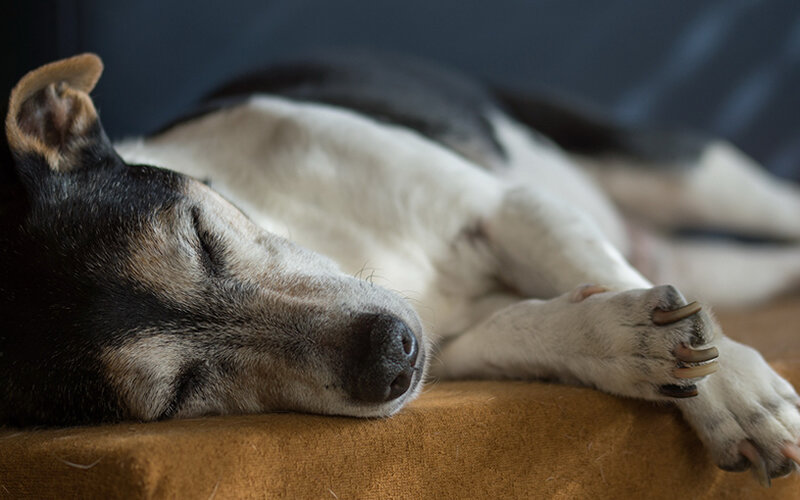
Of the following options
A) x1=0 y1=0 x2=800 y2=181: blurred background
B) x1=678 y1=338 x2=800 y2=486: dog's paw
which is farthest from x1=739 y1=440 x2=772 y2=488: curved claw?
x1=0 y1=0 x2=800 y2=181: blurred background

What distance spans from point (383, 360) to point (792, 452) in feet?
2.57

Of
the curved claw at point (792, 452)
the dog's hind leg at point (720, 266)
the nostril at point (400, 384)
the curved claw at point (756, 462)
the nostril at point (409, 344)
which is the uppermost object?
the curved claw at point (792, 452)

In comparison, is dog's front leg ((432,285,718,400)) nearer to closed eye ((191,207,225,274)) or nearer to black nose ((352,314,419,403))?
black nose ((352,314,419,403))

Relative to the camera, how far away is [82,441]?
1337mm

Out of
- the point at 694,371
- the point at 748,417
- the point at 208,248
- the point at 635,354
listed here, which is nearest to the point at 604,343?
the point at 635,354

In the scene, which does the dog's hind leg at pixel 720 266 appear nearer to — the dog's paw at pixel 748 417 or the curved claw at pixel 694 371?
the dog's paw at pixel 748 417

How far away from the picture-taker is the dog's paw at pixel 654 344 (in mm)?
1510

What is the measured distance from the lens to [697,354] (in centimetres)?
149

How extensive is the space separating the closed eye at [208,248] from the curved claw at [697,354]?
98cm

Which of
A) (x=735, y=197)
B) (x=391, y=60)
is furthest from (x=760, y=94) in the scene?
(x=391, y=60)

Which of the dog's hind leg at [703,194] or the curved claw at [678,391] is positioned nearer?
the curved claw at [678,391]

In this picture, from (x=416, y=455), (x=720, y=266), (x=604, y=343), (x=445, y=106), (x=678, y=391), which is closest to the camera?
(x=416, y=455)

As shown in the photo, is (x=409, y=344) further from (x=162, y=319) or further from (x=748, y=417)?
(x=748, y=417)

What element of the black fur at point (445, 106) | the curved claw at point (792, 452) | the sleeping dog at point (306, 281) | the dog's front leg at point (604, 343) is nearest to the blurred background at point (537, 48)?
the black fur at point (445, 106)
